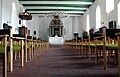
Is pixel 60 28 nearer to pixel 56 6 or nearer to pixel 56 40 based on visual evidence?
pixel 56 40

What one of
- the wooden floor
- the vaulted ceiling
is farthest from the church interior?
the wooden floor

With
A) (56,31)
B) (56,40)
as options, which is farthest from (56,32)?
(56,40)

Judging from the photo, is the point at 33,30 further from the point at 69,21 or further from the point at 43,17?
the point at 69,21

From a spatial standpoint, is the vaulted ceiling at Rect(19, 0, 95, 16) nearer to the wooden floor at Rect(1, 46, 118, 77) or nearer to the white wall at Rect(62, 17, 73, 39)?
the white wall at Rect(62, 17, 73, 39)

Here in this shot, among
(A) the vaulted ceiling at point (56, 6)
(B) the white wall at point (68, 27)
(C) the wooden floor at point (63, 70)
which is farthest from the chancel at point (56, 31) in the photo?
(C) the wooden floor at point (63, 70)

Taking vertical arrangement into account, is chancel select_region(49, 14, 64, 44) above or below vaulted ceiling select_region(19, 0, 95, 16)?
below

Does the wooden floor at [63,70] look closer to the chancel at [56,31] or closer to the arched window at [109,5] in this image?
the arched window at [109,5]

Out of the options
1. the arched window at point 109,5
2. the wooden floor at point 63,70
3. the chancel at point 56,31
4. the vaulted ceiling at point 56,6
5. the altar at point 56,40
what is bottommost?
the wooden floor at point 63,70

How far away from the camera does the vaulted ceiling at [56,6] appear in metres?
22.0

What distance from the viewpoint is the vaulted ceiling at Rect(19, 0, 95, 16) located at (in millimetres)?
22042

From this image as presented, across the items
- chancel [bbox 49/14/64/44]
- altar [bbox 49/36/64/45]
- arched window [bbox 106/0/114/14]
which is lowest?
altar [bbox 49/36/64/45]

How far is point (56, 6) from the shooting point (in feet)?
80.9

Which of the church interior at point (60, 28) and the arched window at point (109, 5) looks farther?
the arched window at point (109, 5)

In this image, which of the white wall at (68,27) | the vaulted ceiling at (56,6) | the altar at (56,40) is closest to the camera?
the vaulted ceiling at (56,6)
